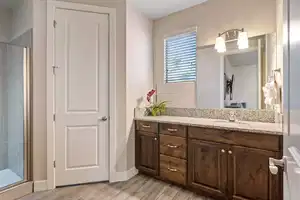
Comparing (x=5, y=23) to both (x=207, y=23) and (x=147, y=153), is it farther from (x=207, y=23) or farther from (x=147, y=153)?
(x=207, y=23)

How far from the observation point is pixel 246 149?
251cm

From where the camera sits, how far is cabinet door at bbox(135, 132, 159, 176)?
349 centimetres

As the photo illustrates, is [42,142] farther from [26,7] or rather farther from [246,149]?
[246,149]

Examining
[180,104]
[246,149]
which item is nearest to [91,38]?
[180,104]

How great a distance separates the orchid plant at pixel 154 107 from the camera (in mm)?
4022

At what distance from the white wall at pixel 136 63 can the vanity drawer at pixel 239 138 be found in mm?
1064

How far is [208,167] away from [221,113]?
2.80 ft

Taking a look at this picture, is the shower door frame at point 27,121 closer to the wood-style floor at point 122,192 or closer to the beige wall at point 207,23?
the wood-style floor at point 122,192

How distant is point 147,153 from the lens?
142 inches

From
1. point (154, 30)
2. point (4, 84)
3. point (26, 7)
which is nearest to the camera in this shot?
point (26, 7)

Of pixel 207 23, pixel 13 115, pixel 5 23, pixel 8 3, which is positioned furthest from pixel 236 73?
pixel 5 23

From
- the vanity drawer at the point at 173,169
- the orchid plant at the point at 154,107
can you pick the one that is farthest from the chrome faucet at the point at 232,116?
the orchid plant at the point at 154,107

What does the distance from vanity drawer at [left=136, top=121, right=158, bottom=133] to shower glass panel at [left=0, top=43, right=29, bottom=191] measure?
1.48 metres

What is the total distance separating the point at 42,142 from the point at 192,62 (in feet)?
7.70
